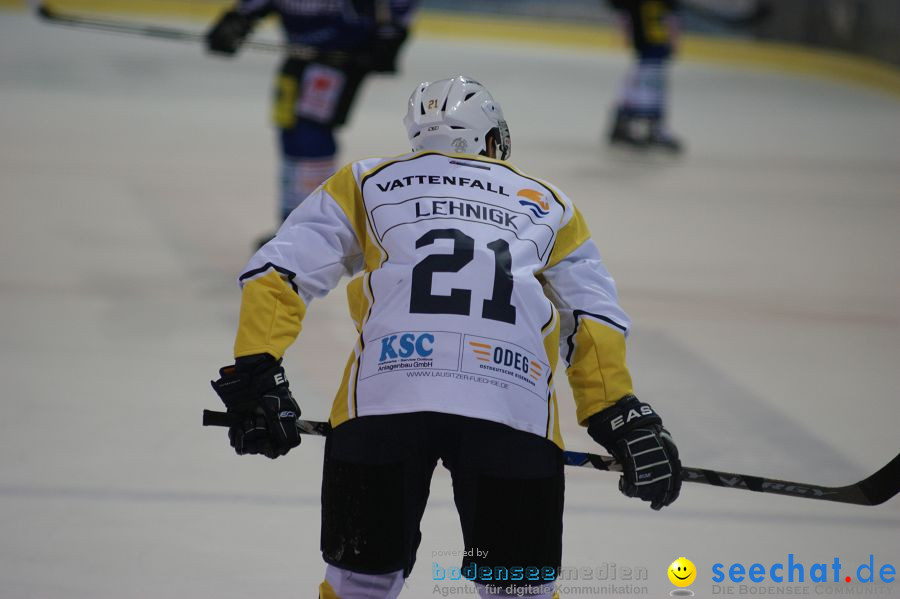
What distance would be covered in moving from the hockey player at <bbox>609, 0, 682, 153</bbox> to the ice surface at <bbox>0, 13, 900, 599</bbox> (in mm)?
201

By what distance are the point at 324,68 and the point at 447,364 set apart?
3.20 m

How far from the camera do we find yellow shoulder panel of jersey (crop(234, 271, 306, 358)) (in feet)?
6.82

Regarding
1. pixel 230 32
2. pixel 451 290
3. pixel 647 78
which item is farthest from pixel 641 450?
pixel 647 78

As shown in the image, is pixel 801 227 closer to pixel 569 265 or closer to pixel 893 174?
pixel 893 174

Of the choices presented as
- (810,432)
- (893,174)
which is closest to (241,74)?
(893,174)

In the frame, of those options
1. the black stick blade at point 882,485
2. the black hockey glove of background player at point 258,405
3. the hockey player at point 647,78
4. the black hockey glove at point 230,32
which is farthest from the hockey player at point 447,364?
the hockey player at point 647,78

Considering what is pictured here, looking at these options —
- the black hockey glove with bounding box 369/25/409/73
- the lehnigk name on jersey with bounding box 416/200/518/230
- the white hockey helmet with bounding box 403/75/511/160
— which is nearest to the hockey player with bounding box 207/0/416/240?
the black hockey glove with bounding box 369/25/409/73

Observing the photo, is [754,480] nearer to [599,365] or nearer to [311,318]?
[599,365]

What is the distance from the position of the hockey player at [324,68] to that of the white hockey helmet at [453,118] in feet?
9.20

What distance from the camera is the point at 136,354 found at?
415 centimetres

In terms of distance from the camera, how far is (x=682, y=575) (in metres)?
2.80

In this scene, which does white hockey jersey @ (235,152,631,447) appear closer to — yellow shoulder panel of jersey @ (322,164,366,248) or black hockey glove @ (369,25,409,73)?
yellow shoulder panel of jersey @ (322,164,366,248)

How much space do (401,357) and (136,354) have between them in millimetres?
2312

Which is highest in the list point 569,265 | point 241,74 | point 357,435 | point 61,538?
point 569,265
